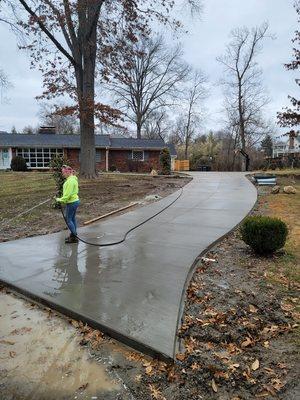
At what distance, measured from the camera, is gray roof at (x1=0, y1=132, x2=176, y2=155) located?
34781mm

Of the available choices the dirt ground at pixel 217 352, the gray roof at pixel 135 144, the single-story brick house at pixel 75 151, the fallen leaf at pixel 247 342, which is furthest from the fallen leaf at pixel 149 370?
the gray roof at pixel 135 144

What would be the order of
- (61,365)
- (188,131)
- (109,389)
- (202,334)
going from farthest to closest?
1. (188,131)
2. (202,334)
3. (61,365)
4. (109,389)

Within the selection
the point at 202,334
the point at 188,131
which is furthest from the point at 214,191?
the point at 188,131

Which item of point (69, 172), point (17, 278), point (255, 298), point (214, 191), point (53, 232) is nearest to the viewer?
point (255, 298)

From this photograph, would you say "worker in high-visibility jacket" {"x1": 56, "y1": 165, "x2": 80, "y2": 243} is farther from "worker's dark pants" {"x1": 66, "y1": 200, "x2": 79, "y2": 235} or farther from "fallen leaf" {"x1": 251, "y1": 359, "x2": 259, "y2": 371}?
"fallen leaf" {"x1": 251, "y1": 359, "x2": 259, "y2": 371}

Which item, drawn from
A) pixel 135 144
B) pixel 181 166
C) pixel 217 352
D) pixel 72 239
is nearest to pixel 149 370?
pixel 217 352

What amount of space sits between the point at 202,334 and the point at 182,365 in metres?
0.67

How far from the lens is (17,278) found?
19.0 feet

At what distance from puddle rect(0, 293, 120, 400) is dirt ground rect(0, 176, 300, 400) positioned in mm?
16

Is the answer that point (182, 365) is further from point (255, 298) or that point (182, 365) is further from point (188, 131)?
point (188, 131)

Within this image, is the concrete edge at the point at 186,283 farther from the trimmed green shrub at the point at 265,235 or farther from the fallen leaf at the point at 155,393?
the trimmed green shrub at the point at 265,235

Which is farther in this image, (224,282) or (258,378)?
(224,282)

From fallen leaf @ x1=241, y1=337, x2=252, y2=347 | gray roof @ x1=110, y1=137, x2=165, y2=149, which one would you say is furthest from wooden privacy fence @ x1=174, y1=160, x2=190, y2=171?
fallen leaf @ x1=241, y1=337, x2=252, y2=347

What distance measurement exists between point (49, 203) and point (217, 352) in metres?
10.8
